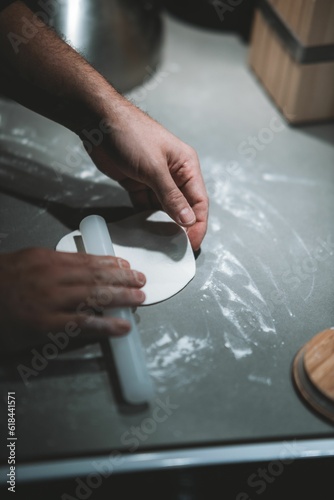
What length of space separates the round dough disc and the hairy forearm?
0.24m

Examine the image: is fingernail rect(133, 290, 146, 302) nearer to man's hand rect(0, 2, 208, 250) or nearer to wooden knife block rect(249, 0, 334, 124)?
man's hand rect(0, 2, 208, 250)

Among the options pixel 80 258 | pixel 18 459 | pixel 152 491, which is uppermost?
pixel 80 258

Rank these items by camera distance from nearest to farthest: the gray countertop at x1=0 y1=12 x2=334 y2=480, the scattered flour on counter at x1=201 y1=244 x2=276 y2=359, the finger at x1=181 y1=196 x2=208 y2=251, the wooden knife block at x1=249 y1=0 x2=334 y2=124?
the gray countertop at x1=0 y1=12 x2=334 y2=480 < the scattered flour on counter at x1=201 y1=244 x2=276 y2=359 < the finger at x1=181 y1=196 x2=208 y2=251 < the wooden knife block at x1=249 y1=0 x2=334 y2=124

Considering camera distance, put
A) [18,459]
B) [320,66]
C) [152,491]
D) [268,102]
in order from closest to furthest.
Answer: [18,459], [152,491], [320,66], [268,102]

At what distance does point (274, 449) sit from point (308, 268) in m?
0.40

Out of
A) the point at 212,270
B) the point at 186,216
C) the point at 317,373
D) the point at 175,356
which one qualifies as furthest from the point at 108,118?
the point at 317,373

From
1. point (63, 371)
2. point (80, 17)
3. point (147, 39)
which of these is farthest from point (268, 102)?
point (63, 371)

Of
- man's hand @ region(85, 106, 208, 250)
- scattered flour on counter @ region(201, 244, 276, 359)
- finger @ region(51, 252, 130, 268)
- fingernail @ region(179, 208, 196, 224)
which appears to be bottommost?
scattered flour on counter @ region(201, 244, 276, 359)

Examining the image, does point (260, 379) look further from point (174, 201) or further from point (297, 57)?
point (297, 57)

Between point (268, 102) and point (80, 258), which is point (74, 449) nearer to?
point (80, 258)

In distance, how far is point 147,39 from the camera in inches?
58.8

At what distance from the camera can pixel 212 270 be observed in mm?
1014

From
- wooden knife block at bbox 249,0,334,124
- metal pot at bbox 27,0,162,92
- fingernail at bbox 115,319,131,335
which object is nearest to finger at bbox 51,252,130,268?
fingernail at bbox 115,319,131,335

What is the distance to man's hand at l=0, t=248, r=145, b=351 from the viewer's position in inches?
31.6
